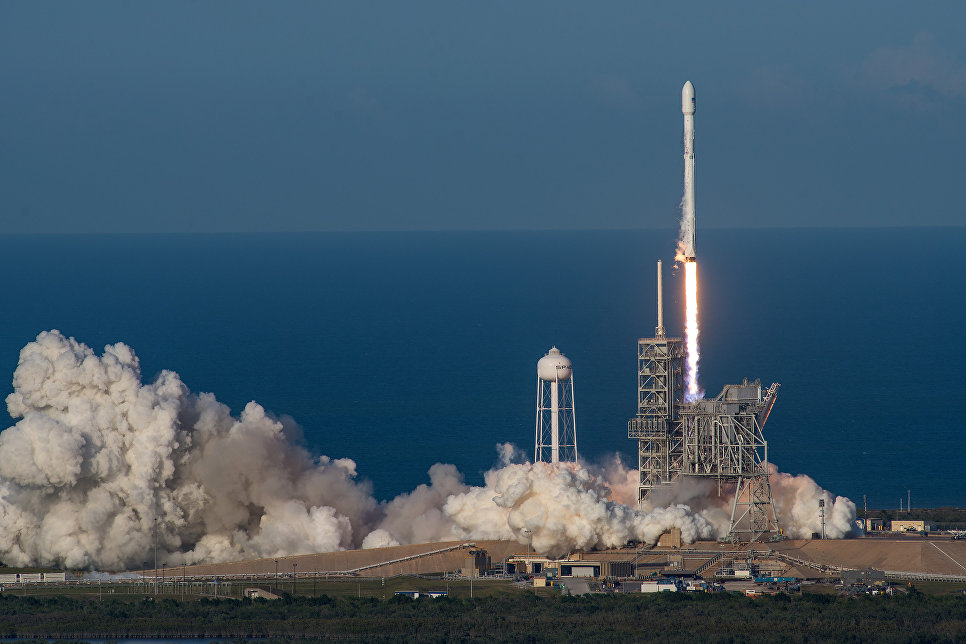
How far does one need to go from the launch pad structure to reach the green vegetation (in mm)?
7474

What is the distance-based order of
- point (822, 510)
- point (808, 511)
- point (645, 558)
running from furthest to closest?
point (808, 511) → point (822, 510) → point (645, 558)

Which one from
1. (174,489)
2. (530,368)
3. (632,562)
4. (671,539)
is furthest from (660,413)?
(530,368)

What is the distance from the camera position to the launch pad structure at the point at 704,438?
72.7 m

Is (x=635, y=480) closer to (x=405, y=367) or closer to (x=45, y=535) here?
(x=45, y=535)

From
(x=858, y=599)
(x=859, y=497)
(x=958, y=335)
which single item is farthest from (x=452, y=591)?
(x=958, y=335)

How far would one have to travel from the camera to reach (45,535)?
74.9 metres

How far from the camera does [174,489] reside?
75.6 metres

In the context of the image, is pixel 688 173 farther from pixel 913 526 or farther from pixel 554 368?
pixel 913 526

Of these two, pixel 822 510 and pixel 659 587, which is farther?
pixel 822 510

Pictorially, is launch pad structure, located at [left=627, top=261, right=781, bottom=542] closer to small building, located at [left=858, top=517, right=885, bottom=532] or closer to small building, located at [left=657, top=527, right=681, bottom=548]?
small building, located at [left=657, top=527, right=681, bottom=548]

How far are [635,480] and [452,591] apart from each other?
11638mm

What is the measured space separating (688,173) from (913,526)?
16.9m

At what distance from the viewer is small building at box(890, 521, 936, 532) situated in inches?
3093

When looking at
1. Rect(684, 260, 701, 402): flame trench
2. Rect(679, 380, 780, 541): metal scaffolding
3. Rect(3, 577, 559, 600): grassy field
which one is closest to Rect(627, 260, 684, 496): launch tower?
Rect(684, 260, 701, 402): flame trench
